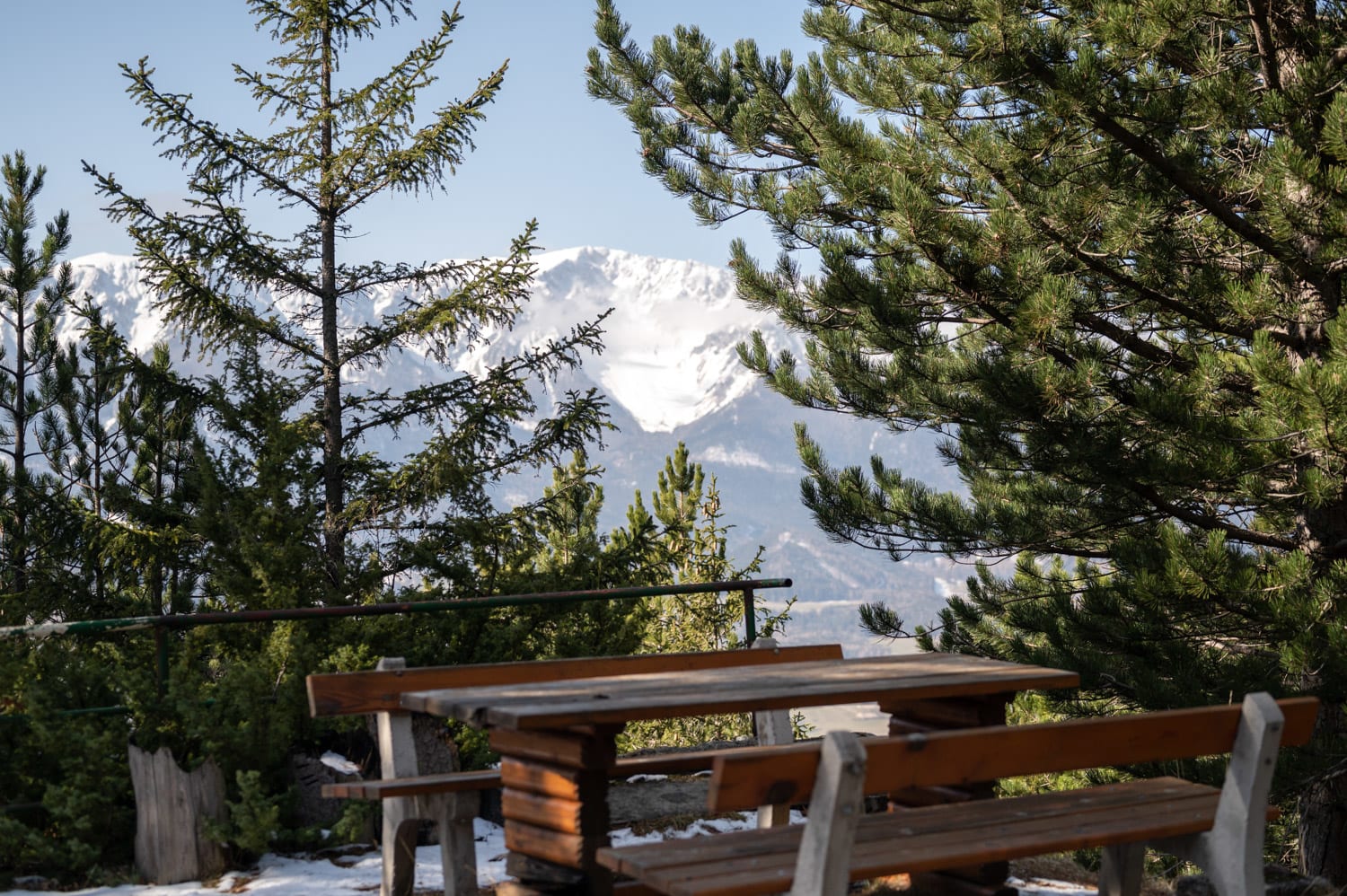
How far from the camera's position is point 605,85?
10.7m

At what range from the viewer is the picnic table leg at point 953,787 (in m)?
3.97

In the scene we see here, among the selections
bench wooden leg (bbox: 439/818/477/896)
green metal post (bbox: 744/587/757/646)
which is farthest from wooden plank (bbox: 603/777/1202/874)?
green metal post (bbox: 744/587/757/646)

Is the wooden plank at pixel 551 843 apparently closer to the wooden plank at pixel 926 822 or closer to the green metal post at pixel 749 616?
the wooden plank at pixel 926 822

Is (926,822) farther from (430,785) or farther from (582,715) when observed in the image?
(430,785)

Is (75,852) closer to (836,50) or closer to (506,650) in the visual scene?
(506,650)

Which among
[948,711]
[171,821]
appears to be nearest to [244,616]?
[171,821]

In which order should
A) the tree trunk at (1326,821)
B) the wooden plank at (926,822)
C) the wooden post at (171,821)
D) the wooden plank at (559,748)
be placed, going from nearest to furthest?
the wooden plank at (926,822)
the wooden plank at (559,748)
the wooden post at (171,821)
the tree trunk at (1326,821)

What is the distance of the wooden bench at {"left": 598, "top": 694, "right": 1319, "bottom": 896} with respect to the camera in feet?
8.78

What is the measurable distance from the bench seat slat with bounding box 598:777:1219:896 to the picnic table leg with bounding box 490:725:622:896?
394 millimetres

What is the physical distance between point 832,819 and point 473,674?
1.80 m

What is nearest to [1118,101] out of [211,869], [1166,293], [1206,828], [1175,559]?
[1166,293]

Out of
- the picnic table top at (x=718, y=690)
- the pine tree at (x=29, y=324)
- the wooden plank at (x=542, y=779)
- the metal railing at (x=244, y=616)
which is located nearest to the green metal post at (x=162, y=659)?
the metal railing at (x=244, y=616)

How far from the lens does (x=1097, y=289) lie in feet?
29.3

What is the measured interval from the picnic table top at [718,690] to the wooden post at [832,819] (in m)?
0.65
